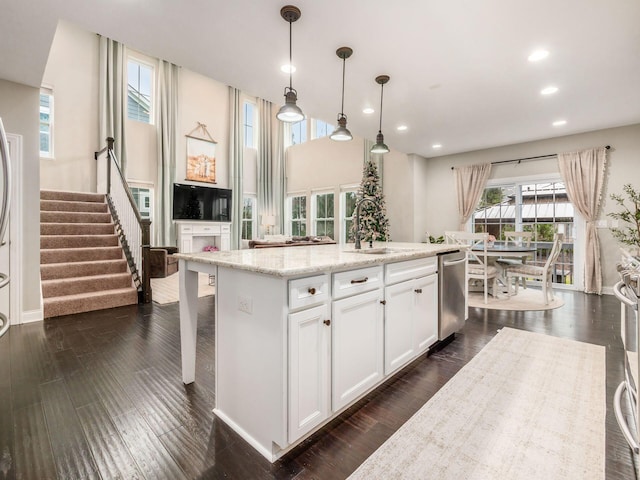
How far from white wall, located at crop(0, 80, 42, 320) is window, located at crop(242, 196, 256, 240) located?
5.77 meters

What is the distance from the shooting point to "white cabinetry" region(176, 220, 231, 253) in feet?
25.0

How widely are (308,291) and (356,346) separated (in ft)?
1.82

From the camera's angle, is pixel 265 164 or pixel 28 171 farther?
pixel 265 164

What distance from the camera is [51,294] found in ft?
12.8

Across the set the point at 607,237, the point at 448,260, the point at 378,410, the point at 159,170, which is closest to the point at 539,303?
the point at 607,237

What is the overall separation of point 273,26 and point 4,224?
2.39m

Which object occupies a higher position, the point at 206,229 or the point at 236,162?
the point at 236,162

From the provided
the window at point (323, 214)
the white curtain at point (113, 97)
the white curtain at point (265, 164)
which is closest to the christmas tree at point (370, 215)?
the window at point (323, 214)

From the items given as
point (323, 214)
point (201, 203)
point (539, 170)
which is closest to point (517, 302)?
point (539, 170)

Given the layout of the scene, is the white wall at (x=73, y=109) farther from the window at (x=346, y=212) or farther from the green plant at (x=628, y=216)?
the green plant at (x=628, y=216)

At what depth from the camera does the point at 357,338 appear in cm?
185

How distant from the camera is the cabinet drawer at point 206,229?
785 centimetres

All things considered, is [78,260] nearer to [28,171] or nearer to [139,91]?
[28,171]

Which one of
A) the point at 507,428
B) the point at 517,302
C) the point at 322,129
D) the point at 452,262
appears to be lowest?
the point at 507,428
